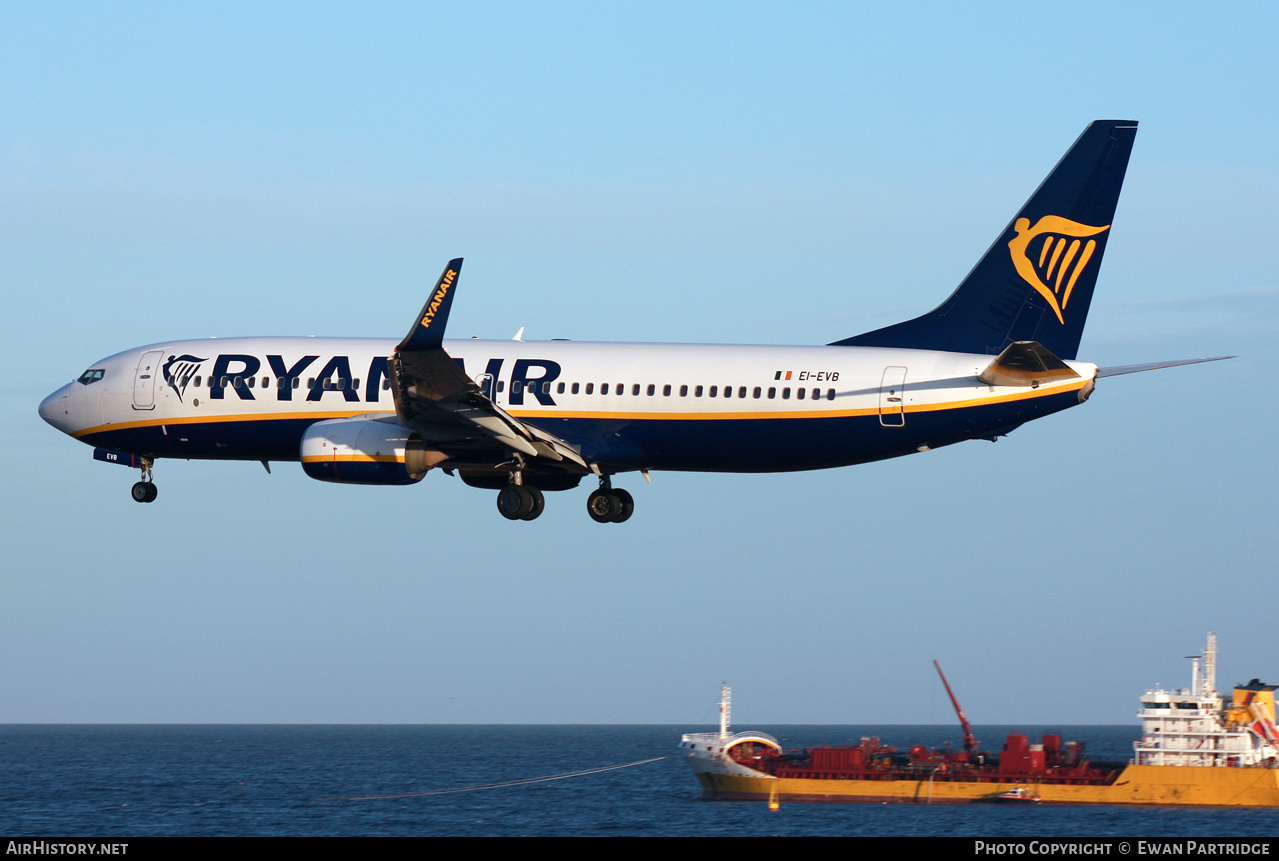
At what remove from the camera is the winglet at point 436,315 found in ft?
125

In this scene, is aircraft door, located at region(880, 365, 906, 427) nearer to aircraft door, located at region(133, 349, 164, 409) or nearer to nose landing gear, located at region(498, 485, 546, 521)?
nose landing gear, located at region(498, 485, 546, 521)

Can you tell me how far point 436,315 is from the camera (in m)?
38.4

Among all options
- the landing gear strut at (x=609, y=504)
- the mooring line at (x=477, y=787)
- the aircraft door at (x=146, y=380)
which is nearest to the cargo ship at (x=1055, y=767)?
the mooring line at (x=477, y=787)

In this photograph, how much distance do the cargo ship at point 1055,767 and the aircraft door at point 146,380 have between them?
58.8 m

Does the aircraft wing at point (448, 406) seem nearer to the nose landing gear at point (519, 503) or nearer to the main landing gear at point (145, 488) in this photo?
the nose landing gear at point (519, 503)

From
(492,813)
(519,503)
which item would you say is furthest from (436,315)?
(492,813)

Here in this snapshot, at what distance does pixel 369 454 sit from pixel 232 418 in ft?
20.4

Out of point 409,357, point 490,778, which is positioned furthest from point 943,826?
point 490,778

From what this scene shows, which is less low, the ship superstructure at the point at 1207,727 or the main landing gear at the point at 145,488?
the main landing gear at the point at 145,488

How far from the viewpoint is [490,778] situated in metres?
164

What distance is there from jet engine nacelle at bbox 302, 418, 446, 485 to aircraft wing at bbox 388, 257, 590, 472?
0.54m

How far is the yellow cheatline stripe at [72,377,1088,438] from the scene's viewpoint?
39.3 meters

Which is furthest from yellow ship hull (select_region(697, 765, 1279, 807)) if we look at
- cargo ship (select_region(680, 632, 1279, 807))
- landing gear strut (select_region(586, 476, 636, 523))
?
landing gear strut (select_region(586, 476, 636, 523))

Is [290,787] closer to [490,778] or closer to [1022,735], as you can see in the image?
[490,778]
